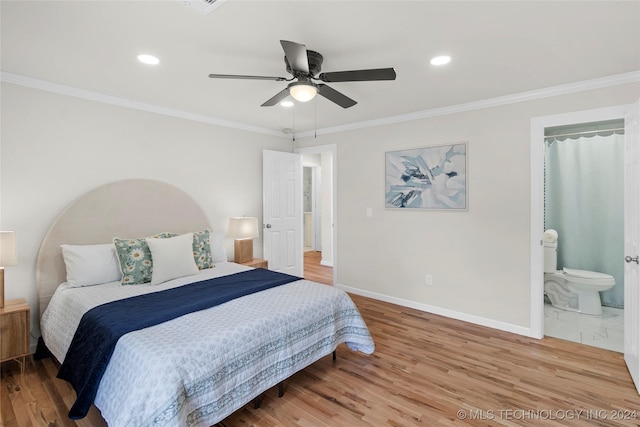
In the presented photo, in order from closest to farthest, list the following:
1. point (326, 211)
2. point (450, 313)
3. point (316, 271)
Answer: point (450, 313) → point (316, 271) → point (326, 211)

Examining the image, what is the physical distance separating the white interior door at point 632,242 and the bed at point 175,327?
1970 mm

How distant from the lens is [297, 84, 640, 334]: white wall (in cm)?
321

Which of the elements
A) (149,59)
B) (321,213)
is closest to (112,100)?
(149,59)

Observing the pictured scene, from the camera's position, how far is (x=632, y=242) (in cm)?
244

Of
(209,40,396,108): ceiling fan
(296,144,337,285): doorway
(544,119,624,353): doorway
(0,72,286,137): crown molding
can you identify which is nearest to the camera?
(209,40,396,108): ceiling fan

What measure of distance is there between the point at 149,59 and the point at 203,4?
916mm

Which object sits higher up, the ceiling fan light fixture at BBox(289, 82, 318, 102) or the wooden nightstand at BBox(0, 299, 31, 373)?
the ceiling fan light fixture at BBox(289, 82, 318, 102)

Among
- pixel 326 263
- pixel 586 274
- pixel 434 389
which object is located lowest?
pixel 434 389

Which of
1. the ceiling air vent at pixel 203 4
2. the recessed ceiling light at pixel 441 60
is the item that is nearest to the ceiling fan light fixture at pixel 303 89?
the ceiling air vent at pixel 203 4

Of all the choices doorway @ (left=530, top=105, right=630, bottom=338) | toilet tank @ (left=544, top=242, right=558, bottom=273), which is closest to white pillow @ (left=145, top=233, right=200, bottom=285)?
doorway @ (left=530, top=105, right=630, bottom=338)

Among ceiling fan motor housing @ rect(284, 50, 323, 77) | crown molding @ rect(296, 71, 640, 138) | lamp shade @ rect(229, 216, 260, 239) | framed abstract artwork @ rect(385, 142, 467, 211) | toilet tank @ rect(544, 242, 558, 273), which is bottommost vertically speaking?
toilet tank @ rect(544, 242, 558, 273)

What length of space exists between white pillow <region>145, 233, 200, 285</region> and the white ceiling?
57.6 inches

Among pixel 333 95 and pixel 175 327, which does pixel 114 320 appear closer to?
pixel 175 327

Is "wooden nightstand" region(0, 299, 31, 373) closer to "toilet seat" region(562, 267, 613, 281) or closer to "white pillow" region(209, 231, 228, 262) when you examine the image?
"white pillow" region(209, 231, 228, 262)
